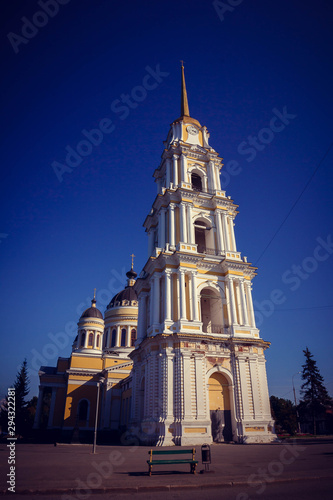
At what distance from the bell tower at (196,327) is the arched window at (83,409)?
14778 millimetres

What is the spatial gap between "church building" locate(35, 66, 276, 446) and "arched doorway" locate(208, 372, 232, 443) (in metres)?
0.06

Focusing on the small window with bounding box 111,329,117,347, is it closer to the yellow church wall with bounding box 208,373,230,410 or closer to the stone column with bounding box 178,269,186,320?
the yellow church wall with bounding box 208,373,230,410

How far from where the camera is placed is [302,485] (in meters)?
7.73

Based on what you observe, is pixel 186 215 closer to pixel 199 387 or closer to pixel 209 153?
pixel 209 153

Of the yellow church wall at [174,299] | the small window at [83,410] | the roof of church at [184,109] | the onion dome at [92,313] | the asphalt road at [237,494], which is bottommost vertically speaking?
the asphalt road at [237,494]

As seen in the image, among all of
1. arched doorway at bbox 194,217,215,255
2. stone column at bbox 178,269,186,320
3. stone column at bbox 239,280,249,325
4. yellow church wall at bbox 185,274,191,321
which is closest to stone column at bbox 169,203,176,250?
arched doorway at bbox 194,217,215,255

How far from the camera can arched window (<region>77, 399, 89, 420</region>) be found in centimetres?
3669

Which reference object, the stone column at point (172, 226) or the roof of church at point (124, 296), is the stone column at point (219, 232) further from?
the roof of church at point (124, 296)

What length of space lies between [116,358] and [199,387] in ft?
76.4

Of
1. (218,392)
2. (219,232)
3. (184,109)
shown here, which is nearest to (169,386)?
(218,392)

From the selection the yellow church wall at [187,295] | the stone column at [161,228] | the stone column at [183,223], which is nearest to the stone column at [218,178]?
the stone column at [183,223]

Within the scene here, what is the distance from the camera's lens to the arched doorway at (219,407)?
70.3 ft

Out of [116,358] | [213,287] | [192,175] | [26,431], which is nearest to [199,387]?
[213,287]

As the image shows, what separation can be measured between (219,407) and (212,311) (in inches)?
307
